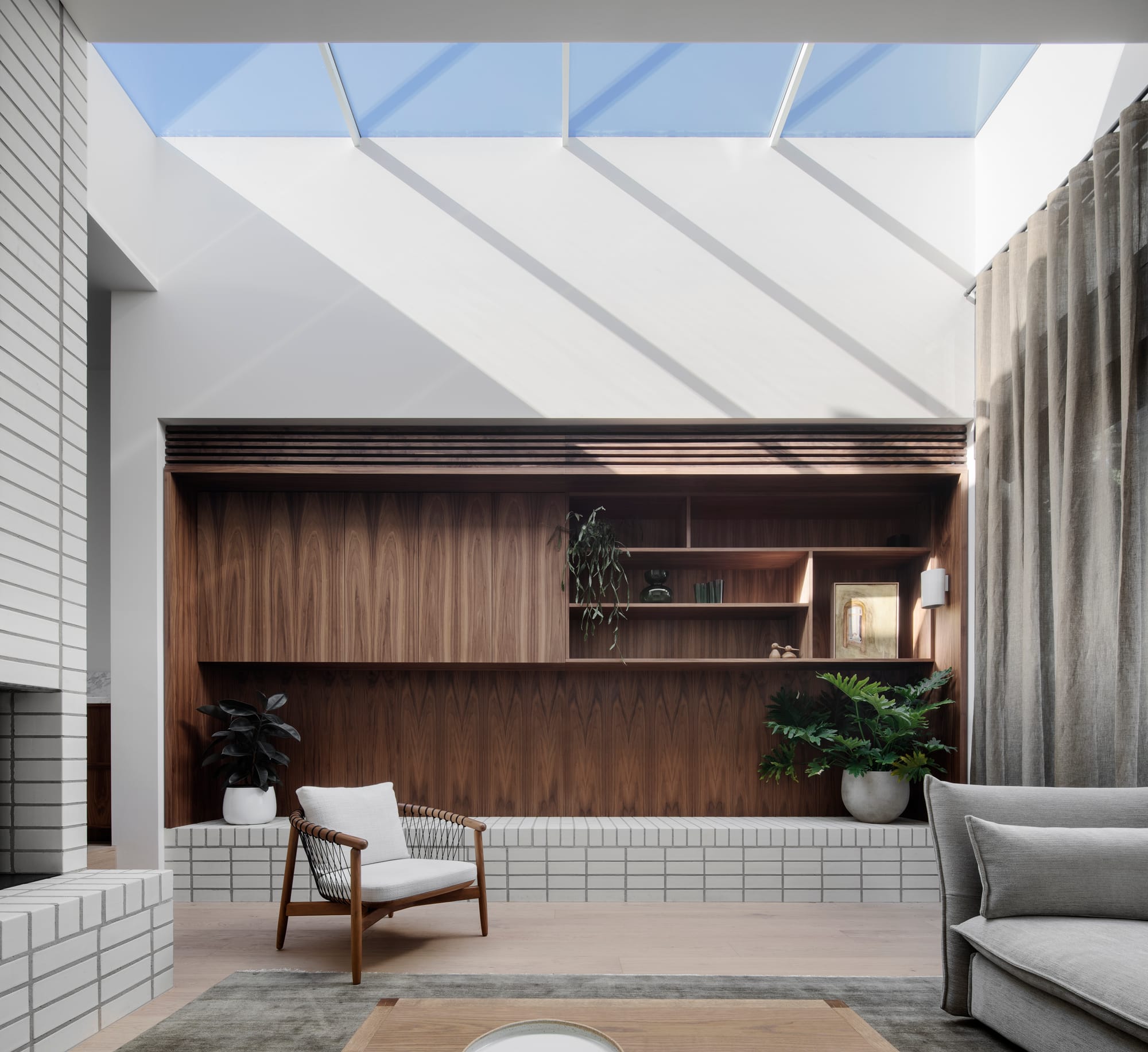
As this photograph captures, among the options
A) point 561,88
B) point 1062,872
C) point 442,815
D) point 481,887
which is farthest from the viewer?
point 561,88

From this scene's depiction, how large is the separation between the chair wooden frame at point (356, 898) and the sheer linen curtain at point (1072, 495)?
2.30 m

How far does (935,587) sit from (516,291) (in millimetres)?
2701

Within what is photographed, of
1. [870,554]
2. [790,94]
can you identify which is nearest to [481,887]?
[870,554]

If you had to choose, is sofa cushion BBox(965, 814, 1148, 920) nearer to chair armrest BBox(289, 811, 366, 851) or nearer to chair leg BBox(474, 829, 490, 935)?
chair leg BBox(474, 829, 490, 935)

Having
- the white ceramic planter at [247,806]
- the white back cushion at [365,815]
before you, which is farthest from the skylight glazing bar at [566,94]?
the white ceramic planter at [247,806]

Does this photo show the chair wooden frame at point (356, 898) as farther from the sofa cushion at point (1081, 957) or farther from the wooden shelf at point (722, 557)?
the sofa cushion at point (1081, 957)

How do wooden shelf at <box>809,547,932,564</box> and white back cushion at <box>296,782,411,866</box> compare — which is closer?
white back cushion at <box>296,782,411,866</box>

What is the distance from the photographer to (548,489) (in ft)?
17.4

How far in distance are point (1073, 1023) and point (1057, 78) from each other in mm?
3793

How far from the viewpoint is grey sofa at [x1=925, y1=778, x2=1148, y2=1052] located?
2.39 metres

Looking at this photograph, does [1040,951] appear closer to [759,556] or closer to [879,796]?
[879,796]

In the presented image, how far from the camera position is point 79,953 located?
2939 millimetres

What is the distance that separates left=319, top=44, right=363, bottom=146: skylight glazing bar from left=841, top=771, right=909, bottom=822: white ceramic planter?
4239mm

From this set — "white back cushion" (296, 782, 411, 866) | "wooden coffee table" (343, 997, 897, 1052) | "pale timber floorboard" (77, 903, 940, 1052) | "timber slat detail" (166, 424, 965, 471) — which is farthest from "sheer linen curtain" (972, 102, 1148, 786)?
"white back cushion" (296, 782, 411, 866)
